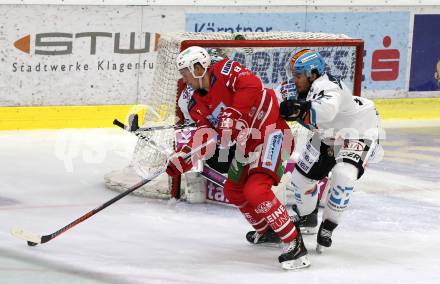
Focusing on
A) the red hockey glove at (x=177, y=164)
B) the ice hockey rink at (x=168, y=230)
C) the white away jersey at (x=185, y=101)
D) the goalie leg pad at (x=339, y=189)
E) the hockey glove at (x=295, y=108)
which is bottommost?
the ice hockey rink at (x=168, y=230)

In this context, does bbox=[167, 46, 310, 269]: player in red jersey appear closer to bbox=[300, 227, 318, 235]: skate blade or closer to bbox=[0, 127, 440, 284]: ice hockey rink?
bbox=[0, 127, 440, 284]: ice hockey rink

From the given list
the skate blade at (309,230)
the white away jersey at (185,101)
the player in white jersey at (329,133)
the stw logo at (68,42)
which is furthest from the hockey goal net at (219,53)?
the stw logo at (68,42)

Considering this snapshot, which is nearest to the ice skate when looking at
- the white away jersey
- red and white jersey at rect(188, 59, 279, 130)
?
red and white jersey at rect(188, 59, 279, 130)

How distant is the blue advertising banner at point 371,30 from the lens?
10.8 meters

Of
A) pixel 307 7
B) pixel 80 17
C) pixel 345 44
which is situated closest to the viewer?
pixel 345 44

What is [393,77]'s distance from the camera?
11.4 meters

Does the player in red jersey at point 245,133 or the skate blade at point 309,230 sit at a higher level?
the player in red jersey at point 245,133

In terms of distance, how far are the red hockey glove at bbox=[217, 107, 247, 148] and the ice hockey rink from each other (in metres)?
0.66

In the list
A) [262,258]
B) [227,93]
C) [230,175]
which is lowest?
[262,258]

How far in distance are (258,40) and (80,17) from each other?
8.09ft

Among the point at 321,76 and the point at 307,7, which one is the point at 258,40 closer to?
the point at 321,76

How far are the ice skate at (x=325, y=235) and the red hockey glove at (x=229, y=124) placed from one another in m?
0.73

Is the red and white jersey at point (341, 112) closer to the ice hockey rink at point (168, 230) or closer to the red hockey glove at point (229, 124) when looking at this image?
the red hockey glove at point (229, 124)

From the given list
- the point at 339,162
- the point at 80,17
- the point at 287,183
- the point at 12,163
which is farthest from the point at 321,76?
the point at 80,17
